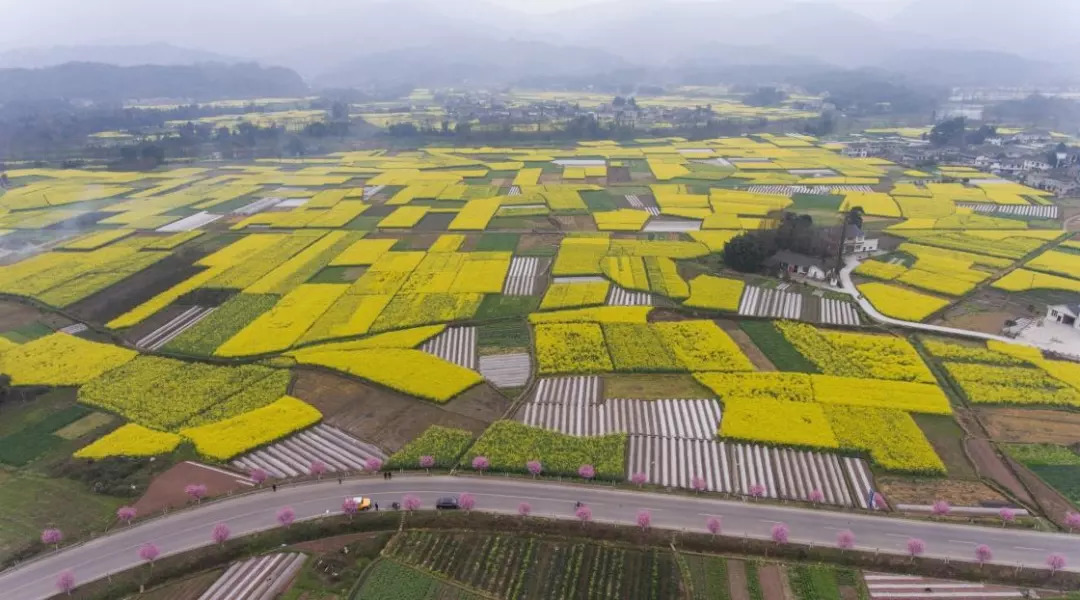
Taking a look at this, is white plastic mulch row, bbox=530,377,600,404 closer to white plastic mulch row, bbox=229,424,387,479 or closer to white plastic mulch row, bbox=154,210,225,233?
white plastic mulch row, bbox=229,424,387,479

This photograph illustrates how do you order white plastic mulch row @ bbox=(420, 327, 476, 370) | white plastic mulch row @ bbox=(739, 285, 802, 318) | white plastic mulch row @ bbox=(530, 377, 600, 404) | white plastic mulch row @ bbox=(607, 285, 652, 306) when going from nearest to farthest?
white plastic mulch row @ bbox=(530, 377, 600, 404), white plastic mulch row @ bbox=(420, 327, 476, 370), white plastic mulch row @ bbox=(739, 285, 802, 318), white plastic mulch row @ bbox=(607, 285, 652, 306)

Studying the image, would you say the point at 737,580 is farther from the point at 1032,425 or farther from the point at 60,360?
the point at 60,360

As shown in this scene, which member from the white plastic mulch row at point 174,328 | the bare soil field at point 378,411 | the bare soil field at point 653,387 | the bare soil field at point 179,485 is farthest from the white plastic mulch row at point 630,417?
the white plastic mulch row at point 174,328

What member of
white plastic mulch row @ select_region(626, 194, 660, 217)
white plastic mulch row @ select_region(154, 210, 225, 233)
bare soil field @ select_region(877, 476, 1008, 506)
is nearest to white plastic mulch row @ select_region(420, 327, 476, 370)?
bare soil field @ select_region(877, 476, 1008, 506)

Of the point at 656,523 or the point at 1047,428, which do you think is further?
the point at 1047,428

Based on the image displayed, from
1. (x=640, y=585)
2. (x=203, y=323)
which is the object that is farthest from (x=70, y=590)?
(x=203, y=323)

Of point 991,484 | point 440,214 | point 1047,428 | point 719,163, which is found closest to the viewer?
point 991,484

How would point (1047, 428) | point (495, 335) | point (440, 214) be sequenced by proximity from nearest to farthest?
point (1047, 428) < point (495, 335) < point (440, 214)

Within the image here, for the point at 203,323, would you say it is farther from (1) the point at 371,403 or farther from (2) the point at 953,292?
(2) the point at 953,292
